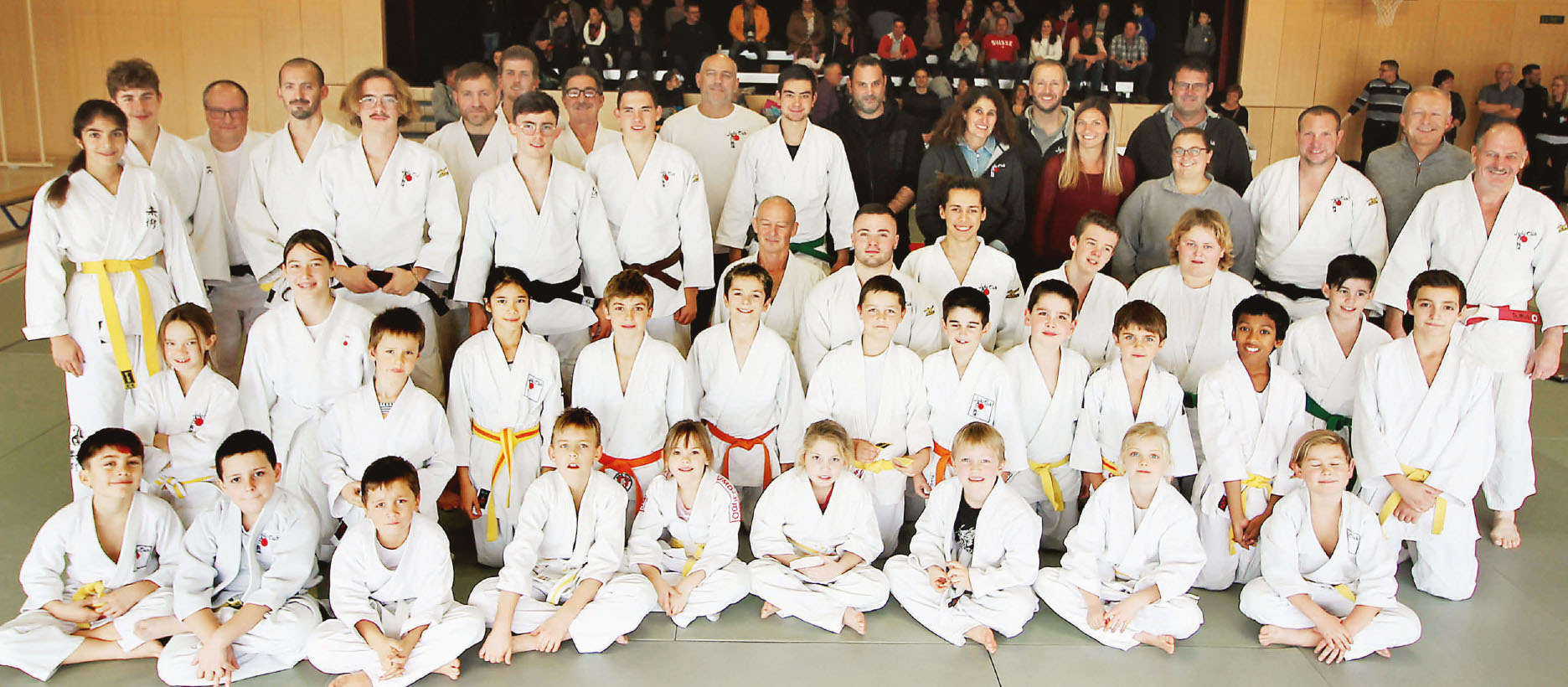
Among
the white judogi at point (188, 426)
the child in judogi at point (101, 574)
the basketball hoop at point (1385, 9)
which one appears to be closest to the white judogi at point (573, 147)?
the white judogi at point (188, 426)

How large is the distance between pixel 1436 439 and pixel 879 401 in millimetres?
1750

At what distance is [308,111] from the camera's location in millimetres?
4008

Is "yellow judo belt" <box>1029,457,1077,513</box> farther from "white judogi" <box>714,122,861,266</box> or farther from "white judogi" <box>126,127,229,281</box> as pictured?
"white judogi" <box>126,127,229,281</box>

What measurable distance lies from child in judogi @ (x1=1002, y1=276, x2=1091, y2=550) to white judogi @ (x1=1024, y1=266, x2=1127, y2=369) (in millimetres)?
207

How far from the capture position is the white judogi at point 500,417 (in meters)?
3.55

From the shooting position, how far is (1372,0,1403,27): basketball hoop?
12602 millimetres

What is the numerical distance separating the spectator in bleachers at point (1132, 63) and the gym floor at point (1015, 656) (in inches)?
375

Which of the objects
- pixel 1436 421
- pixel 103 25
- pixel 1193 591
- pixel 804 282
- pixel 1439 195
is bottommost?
pixel 1193 591

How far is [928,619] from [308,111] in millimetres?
2878

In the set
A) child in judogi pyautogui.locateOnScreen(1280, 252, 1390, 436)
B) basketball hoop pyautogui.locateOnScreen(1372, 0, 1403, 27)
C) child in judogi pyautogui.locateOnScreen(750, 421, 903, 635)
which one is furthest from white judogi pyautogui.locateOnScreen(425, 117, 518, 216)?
basketball hoop pyautogui.locateOnScreen(1372, 0, 1403, 27)

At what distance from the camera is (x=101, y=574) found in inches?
120

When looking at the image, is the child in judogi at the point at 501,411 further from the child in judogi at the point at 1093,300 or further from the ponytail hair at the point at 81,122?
the child in judogi at the point at 1093,300

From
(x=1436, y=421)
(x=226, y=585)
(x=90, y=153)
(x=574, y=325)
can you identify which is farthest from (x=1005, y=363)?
(x=90, y=153)

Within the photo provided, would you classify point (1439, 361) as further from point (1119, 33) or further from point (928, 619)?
point (1119, 33)
